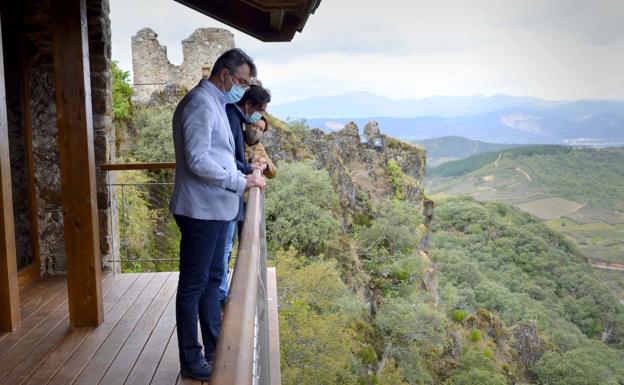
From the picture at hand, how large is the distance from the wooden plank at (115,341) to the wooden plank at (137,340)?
0.03 m

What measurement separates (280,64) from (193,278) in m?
39.6

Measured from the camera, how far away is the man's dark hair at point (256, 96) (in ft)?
9.01

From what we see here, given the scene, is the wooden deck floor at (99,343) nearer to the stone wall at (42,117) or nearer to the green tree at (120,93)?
the stone wall at (42,117)

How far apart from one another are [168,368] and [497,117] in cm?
9946

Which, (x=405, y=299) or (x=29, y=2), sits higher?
(x=29, y=2)

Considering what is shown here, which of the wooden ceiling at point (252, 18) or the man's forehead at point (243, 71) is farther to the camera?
the wooden ceiling at point (252, 18)

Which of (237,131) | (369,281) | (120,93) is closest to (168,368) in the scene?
(237,131)

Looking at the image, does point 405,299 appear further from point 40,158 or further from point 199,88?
point 199,88

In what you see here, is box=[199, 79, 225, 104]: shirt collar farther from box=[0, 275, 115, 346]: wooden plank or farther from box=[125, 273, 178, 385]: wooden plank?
box=[0, 275, 115, 346]: wooden plank

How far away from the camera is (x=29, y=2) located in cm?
414

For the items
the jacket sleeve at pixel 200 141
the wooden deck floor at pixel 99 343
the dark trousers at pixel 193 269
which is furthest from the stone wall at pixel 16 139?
the jacket sleeve at pixel 200 141

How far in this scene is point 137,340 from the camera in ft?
9.78

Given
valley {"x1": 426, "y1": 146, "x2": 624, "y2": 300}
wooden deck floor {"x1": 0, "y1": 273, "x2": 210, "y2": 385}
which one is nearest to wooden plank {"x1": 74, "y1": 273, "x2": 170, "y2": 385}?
wooden deck floor {"x1": 0, "y1": 273, "x2": 210, "y2": 385}

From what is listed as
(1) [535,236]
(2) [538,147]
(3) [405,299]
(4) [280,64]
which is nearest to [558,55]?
(2) [538,147]
